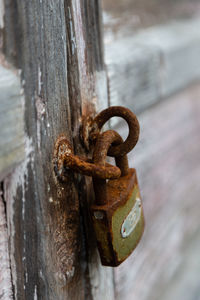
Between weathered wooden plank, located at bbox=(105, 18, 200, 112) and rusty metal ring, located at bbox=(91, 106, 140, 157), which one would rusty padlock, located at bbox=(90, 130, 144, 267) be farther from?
weathered wooden plank, located at bbox=(105, 18, 200, 112)

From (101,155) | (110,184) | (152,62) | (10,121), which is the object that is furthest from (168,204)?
(10,121)

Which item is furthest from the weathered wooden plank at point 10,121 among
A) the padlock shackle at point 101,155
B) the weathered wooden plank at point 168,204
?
the weathered wooden plank at point 168,204

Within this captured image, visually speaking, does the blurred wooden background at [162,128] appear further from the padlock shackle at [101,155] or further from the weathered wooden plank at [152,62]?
the padlock shackle at [101,155]

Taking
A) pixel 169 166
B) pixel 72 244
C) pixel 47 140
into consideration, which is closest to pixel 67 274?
pixel 72 244

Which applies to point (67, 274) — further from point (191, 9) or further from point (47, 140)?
point (191, 9)

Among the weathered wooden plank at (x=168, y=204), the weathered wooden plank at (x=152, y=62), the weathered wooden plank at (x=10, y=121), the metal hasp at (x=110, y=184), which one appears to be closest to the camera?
the weathered wooden plank at (x=10, y=121)

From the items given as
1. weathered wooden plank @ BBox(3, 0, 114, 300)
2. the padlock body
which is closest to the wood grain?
weathered wooden plank @ BBox(3, 0, 114, 300)
